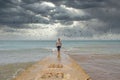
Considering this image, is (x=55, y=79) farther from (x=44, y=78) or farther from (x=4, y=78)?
(x=4, y=78)

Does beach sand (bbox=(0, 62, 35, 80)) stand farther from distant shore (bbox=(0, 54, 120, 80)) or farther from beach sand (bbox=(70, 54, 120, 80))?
beach sand (bbox=(70, 54, 120, 80))

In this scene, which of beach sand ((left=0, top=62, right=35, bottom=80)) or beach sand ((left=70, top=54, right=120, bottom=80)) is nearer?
beach sand ((left=70, top=54, right=120, bottom=80))

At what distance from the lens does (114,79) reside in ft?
66.8

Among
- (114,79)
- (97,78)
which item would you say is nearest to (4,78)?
(97,78)

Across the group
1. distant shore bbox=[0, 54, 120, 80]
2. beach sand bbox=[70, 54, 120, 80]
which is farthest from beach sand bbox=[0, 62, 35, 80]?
beach sand bbox=[70, 54, 120, 80]

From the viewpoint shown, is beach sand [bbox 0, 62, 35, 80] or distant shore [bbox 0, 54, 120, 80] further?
beach sand [bbox 0, 62, 35, 80]

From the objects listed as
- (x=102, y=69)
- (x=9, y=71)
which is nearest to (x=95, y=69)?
(x=102, y=69)

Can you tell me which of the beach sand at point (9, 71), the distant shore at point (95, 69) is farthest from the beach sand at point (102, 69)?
the beach sand at point (9, 71)

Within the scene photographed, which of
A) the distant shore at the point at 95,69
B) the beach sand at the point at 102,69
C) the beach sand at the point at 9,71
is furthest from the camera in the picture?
the beach sand at the point at 9,71

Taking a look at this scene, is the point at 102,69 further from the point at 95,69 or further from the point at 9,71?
the point at 9,71

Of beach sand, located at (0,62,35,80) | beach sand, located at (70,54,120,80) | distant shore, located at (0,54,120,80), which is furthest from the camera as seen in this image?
beach sand, located at (0,62,35,80)

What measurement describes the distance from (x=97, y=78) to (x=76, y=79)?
781 cm

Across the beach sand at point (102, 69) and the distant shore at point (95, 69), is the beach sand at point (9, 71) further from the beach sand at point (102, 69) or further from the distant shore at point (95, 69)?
the beach sand at point (102, 69)

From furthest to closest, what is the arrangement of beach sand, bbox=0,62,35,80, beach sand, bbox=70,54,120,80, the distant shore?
1. beach sand, bbox=0,62,35,80
2. the distant shore
3. beach sand, bbox=70,54,120,80
